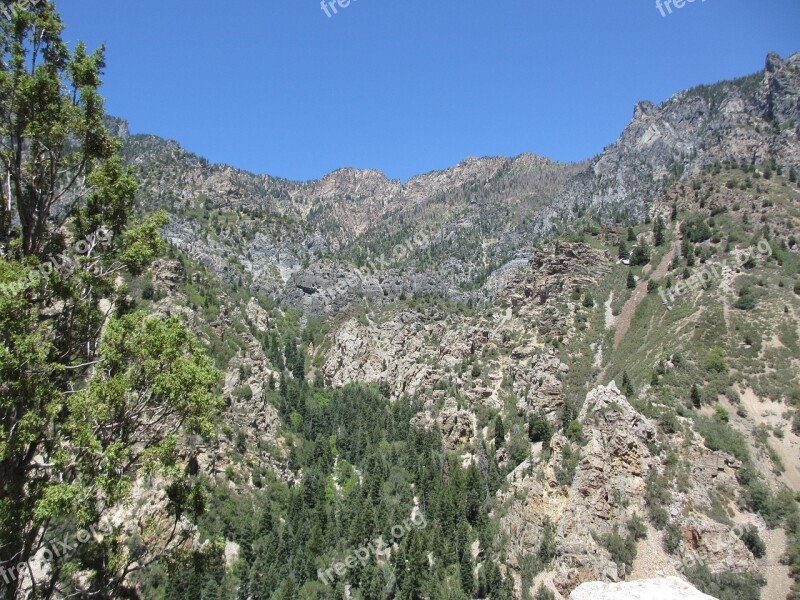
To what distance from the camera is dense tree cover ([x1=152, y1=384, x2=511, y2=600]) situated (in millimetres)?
63875

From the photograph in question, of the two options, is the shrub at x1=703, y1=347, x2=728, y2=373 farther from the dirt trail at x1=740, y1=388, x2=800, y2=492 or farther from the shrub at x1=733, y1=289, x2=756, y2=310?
the shrub at x1=733, y1=289, x2=756, y2=310

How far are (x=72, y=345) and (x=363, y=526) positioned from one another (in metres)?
69.0

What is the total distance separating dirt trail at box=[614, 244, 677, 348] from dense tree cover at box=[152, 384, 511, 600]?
34.5 m

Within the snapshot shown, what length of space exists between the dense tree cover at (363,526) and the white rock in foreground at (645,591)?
161 feet

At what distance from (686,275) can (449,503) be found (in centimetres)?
5940

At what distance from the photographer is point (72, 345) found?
1389cm

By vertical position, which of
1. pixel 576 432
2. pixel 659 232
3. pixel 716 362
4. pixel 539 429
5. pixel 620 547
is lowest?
pixel 620 547

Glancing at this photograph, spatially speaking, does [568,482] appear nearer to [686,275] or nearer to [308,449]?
[686,275]

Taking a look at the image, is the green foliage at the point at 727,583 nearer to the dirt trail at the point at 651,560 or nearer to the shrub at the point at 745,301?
the dirt trail at the point at 651,560

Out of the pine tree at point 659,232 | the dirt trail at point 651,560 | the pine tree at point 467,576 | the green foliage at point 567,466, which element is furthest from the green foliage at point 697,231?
the pine tree at point 467,576

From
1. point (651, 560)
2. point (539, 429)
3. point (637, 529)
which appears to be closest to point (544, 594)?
point (651, 560)

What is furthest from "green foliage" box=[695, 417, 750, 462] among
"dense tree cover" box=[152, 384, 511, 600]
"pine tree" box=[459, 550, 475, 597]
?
"pine tree" box=[459, 550, 475, 597]

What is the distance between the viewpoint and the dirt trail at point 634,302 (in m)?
95.9

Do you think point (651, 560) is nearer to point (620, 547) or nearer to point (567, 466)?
point (620, 547)
